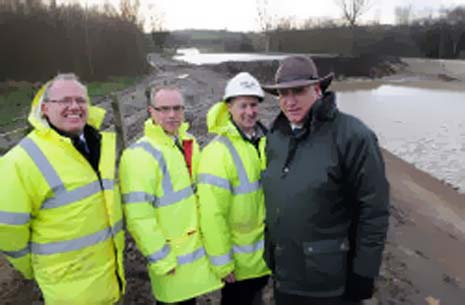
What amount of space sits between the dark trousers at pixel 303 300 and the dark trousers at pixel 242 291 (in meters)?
0.51

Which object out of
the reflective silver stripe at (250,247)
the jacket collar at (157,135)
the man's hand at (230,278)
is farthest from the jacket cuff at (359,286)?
the jacket collar at (157,135)

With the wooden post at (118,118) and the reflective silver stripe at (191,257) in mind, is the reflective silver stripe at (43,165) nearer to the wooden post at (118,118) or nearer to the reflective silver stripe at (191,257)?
the reflective silver stripe at (191,257)

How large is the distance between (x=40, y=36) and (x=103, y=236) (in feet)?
73.4

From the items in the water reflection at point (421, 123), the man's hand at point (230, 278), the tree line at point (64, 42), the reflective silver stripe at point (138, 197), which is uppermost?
the tree line at point (64, 42)

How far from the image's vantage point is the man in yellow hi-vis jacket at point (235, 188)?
3021 mm

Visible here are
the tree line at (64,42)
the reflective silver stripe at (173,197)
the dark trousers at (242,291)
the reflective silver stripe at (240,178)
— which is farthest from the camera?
the tree line at (64,42)

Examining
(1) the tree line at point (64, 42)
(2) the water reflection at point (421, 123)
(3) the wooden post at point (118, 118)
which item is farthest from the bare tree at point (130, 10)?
(3) the wooden post at point (118, 118)

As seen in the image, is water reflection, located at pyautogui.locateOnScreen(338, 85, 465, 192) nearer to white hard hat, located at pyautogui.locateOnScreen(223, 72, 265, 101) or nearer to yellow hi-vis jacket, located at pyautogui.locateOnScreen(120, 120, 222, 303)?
white hard hat, located at pyautogui.locateOnScreen(223, 72, 265, 101)

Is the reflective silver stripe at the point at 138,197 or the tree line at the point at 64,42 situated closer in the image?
the reflective silver stripe at the point at 138,197

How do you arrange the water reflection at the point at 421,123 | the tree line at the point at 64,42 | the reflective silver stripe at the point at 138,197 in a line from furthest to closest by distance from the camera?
the tree line at the point at 64,42
the water reflection at the point at 421,123
the reflective silver stripe at the point at 138,197

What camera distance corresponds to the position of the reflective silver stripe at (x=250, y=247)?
3.18 meters

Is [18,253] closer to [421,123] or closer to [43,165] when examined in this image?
[43,165]

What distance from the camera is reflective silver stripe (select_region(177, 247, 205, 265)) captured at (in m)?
3.02

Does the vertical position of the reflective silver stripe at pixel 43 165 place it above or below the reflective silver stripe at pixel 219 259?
above
